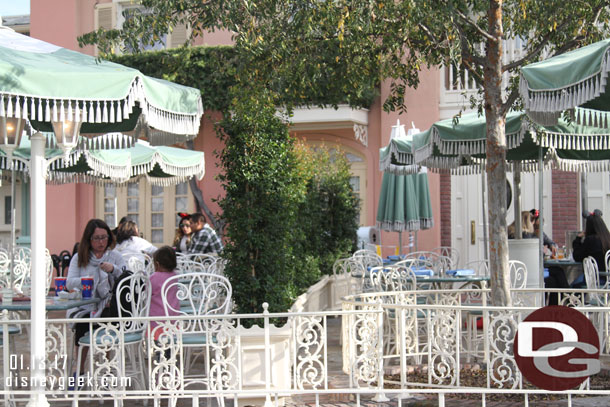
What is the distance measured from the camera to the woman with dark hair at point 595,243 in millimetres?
10492

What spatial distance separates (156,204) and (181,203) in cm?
63

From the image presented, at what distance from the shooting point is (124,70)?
5.64m

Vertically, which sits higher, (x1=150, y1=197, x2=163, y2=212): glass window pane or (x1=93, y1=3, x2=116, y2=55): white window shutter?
(x1=93, y1=3, x2=116, y2=55): white window shutter

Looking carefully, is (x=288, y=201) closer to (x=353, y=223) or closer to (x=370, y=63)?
(x=370, y=63)

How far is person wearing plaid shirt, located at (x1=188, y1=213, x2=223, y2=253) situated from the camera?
11.5 meters

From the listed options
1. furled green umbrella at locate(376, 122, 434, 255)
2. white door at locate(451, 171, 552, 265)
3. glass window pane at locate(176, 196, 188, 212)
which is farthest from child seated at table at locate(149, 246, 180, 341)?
glass window pane at locate(176, 196, 188, 212)

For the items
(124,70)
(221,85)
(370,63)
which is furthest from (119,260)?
(221,85)

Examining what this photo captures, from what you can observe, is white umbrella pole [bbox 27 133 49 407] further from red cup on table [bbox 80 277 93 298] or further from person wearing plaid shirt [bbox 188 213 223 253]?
person wearing plaid shirt [bbox 188 213 223 253]

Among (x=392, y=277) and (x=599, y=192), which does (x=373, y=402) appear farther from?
(x=599, y=192)

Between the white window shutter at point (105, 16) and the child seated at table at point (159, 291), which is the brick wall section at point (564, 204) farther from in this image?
the white window shutter at point (105, 16)

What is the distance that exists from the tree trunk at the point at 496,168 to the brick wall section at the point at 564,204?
364 inches
